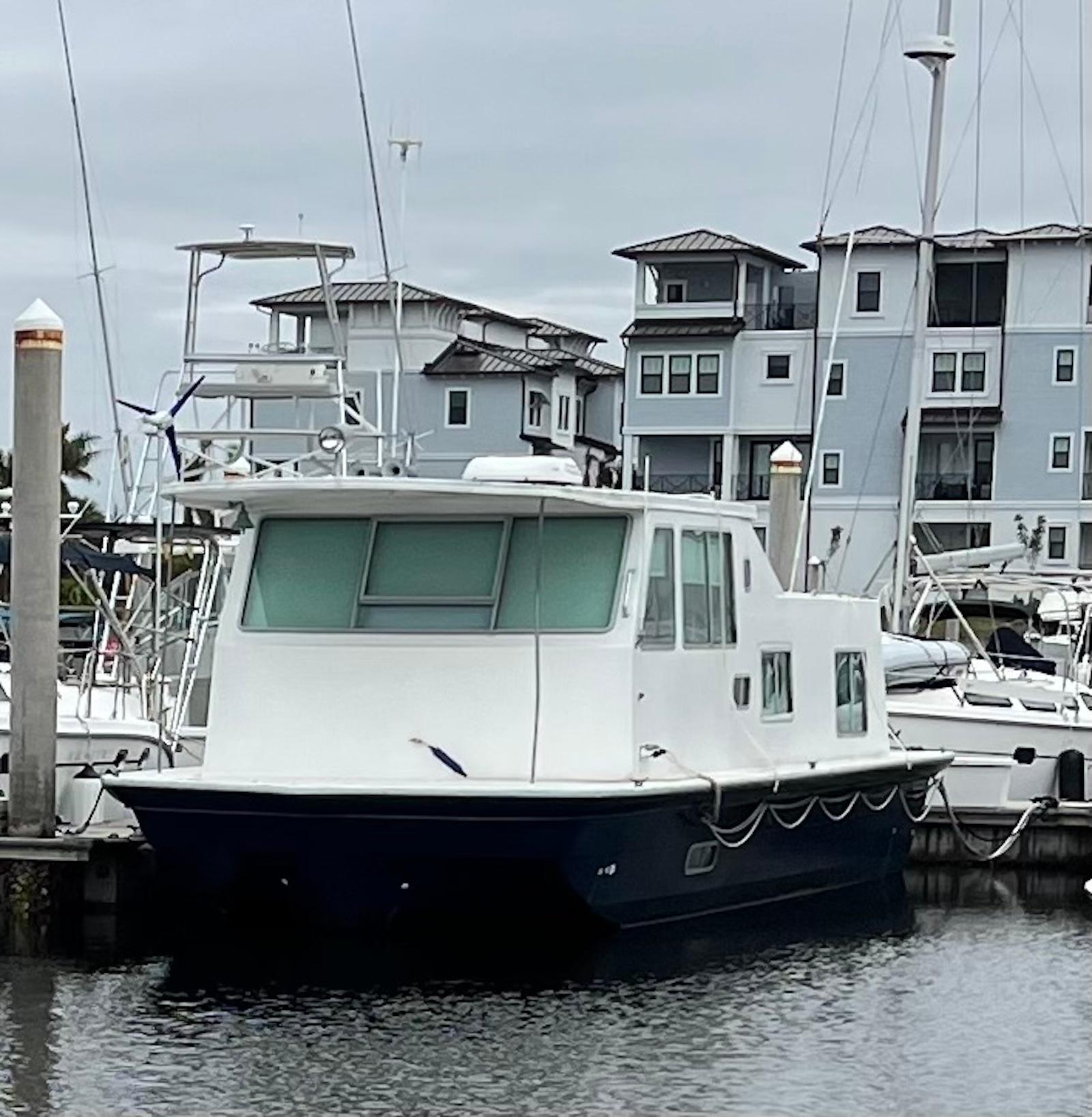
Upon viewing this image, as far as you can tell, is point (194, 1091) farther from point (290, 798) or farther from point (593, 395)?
point (593, 395)

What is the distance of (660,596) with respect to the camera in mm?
19016

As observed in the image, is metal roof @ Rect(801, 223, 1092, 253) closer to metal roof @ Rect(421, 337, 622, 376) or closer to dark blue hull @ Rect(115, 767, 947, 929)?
metal roof @ Rect(421, 337, 622, 376)

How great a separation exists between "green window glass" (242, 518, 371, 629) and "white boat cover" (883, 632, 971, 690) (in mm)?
8807

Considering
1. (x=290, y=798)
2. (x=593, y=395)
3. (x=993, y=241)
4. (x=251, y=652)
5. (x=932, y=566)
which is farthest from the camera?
(x=593, y=395)

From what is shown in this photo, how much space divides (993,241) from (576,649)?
4934cm

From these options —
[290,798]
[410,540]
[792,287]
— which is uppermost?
[792,287]

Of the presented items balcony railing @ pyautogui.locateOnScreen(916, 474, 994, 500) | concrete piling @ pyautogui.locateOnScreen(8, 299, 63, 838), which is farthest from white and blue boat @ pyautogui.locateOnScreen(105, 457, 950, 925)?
balcony railing @ pyautogui.locateOnScreen(916, 474, 994, 500)

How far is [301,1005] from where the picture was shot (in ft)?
55.1

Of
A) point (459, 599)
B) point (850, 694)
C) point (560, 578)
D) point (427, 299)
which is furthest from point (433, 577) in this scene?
point (427, 299)

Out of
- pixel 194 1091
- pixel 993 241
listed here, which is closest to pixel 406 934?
pixel 194 1091

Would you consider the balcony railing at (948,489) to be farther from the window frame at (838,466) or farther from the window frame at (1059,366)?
the window frame at (1059,366)

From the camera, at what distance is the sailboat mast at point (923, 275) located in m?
29.5

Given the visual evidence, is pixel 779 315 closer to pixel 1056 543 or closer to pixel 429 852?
pixel 1056 543

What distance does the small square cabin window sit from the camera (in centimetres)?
6662
